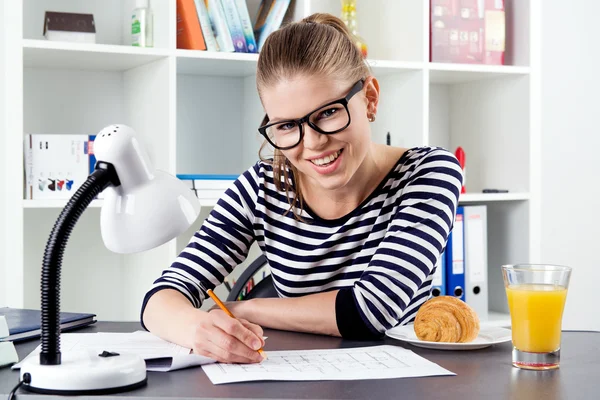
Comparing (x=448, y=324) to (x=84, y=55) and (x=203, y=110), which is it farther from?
(x=203, y=110)

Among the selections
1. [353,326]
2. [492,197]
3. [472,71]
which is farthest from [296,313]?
[472,71]

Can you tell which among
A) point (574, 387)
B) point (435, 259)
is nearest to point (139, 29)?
point (435, 259)

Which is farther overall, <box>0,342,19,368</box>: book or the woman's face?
the woman's face

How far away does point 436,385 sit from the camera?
3.39 feet

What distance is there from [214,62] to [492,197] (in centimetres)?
108

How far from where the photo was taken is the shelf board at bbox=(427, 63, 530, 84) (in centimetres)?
274

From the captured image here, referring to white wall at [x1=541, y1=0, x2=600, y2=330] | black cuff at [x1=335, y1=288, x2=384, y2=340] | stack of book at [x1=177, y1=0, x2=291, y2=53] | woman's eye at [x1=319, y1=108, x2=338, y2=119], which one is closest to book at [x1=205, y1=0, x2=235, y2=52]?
stack of book at [x1=177, y1=0, x2=291, y2=53]

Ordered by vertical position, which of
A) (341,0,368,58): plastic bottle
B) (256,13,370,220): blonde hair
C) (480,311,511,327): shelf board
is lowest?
(480,311,511,327): shelf board

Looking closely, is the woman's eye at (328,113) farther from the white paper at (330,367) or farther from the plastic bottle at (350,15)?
the plastic bottle at (350,15)

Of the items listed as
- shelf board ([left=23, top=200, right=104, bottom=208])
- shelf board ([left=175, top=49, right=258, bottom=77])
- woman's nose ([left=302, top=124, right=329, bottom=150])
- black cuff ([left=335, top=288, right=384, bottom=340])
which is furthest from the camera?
shelf board ([left=175, top=49, right=258, bottom=77])

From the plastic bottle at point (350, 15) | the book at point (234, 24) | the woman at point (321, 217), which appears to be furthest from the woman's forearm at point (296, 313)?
the plastic bottle at point (350, 15)

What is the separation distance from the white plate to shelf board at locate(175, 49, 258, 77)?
133 centimetres

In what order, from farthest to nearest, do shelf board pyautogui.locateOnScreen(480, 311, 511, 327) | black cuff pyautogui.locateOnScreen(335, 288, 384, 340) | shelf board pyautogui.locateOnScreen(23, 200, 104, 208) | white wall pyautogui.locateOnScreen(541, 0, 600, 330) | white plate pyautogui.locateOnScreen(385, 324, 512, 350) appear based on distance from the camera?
1. white wall pyautogui.locateOnScreen(541, 0, 600, 330)
2. shelf board pyautogui.locateOnScreen(480, 311, 511, 327)
3. shelf board pyautogui.locateOnScreen(23, 200, 104, 208)
4. black cuff pyautogui.locateOnScreen(335, 288, 384, 340)
5. white plate pyautogui.locateOnScreen(385, 324, 512, 350)

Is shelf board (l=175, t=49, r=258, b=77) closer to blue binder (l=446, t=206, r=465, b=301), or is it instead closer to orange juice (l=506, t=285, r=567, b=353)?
blue binder (l=446, t=206, r=465, b=301)
